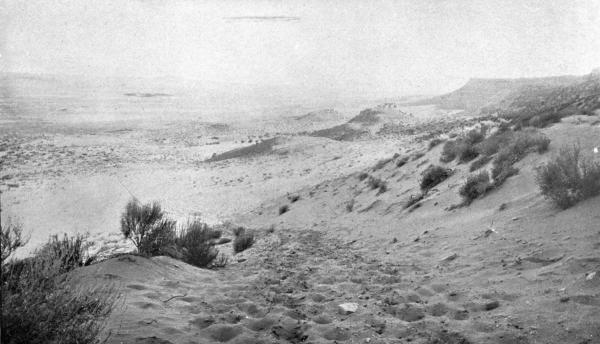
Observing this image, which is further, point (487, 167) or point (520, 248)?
point (487, 167)

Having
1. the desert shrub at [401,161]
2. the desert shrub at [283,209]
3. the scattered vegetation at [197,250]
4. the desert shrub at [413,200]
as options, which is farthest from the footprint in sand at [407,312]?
the desert shrub at [401,161]

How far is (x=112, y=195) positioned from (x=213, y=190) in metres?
4.02

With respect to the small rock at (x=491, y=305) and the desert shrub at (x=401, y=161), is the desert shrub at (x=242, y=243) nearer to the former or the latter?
the small rock at (x=491, y=305)

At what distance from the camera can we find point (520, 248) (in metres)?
5.17

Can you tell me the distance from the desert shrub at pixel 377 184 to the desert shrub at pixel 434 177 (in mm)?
1395

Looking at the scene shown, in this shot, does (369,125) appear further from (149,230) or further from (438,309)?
(438,309)

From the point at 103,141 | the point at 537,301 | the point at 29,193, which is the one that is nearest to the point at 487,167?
the point at 537,301

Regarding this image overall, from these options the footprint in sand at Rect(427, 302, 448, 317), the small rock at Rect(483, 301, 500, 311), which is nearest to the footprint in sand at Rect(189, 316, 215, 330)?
the footprint in sand at Rect(427, 302, 448, 317)

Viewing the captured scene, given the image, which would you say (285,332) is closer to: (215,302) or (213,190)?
(215,302)

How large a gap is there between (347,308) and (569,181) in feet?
12.1

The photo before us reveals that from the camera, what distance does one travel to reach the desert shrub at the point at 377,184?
38.5 feet

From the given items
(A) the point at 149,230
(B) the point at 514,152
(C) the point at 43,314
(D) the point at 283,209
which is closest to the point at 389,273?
(C) the point at 43,314

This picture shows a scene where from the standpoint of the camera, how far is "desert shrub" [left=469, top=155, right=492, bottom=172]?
9.76m

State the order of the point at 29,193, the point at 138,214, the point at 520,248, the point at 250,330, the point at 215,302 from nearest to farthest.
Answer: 1. the point at 250,330
2. the point at 215,302
3. the point at 520,248
4. the point at 138,214
5. the point at 29,193
